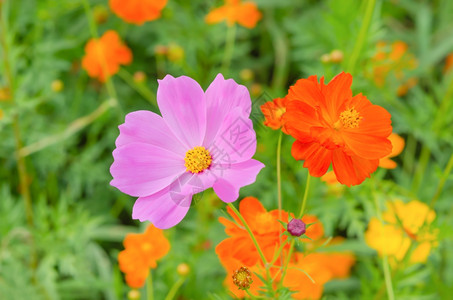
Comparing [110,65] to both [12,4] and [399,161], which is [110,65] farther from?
[399,161]

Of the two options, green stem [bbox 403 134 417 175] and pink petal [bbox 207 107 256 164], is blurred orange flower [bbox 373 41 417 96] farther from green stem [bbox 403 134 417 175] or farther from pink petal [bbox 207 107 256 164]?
pink petal [bbox 207 107 256 164]

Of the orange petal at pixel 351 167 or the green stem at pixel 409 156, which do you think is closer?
the orange petal at pixel 351 167

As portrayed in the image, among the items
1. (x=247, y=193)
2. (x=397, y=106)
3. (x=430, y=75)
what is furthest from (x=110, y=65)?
(x=430, y=75)

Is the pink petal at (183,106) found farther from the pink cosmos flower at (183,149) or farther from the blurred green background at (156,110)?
the blurred green background at (156,110)

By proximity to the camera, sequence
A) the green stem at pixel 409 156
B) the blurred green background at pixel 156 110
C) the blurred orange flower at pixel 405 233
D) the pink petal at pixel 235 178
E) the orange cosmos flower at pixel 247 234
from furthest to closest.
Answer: the green stem at pixel 409 156 → the blurred green background at pixel 156 110 → the blurred orange flower at pixel 405 233 → the orange cosmos flower at pixel 247 234 → the pink petal at pixel 235 178

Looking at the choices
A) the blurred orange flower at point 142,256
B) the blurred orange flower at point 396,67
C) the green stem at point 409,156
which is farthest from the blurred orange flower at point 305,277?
the blurred orange flower at point 396,67

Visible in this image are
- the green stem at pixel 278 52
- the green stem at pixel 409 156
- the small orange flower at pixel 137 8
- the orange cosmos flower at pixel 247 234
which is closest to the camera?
the orange cosmos flower at pixel 247 234

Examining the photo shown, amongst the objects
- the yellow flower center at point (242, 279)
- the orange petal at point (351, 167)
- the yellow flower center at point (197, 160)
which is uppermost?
the yellow flower center at point (197, 160)
